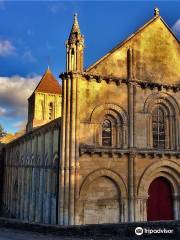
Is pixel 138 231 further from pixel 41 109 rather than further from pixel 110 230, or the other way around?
pixel 41 109

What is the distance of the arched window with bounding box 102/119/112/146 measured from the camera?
18.6 metres

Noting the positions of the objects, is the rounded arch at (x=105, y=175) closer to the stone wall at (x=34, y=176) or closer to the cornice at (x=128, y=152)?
the cornice at (x=128, y=152)

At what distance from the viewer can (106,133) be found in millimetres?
18703

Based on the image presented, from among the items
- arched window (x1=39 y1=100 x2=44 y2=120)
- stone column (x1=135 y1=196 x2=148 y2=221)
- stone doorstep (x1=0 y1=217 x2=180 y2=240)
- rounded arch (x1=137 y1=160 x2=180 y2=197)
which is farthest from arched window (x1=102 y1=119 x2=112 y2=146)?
arched window (x1=39 y1=100 x2=44 y2=120)

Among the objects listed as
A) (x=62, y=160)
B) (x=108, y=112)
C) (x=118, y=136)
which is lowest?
(x=62, y=160)

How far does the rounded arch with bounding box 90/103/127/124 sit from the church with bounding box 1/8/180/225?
5cm

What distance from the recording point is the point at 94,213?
1755 cm

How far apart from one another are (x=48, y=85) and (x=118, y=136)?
1358 inches

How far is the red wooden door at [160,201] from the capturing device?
1933cm

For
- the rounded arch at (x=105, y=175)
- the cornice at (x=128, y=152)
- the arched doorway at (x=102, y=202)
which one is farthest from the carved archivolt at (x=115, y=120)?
the arched doorway at (x=102, y=202)

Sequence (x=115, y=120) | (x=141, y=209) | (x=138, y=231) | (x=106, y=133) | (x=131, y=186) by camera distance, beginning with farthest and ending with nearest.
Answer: (x=115, y=120) → (x=106, y=133) → (x=141, y=209) → (x=131, y=186) → (x=138, y=231)

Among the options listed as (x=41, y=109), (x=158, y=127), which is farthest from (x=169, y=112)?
(x=41, y=109)

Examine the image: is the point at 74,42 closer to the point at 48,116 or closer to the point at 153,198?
the point at 153,198

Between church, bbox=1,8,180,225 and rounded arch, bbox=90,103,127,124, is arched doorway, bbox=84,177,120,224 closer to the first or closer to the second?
church, bbox=1,8,180,225
